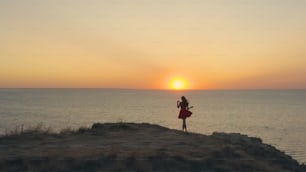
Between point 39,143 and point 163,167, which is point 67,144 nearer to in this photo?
point 39,143

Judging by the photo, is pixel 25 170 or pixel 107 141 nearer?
pixel 25 170

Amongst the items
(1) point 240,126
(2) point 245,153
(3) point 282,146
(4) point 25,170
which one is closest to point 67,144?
(4) point 25,170

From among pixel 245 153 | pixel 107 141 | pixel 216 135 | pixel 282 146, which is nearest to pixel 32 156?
pixel 107 141

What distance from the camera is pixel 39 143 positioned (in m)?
20.3

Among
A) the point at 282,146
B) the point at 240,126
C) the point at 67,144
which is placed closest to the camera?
the point at 67,144

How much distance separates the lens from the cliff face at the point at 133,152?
16.1 m

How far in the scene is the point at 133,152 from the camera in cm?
1722

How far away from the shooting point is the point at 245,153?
19625 mm

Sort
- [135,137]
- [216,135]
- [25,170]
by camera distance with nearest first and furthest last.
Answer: [25,170] → [135,137] → [216,135]

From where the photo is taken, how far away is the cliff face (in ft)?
52.9

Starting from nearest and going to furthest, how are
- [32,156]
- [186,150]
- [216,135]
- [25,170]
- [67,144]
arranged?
[25,170] → [32,156] → [186,150] → [67,144] → [216,135]

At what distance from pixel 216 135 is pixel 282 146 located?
1300 inches

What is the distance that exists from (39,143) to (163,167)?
22.1 feet

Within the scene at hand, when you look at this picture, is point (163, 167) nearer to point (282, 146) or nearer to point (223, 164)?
point (223, 164)
